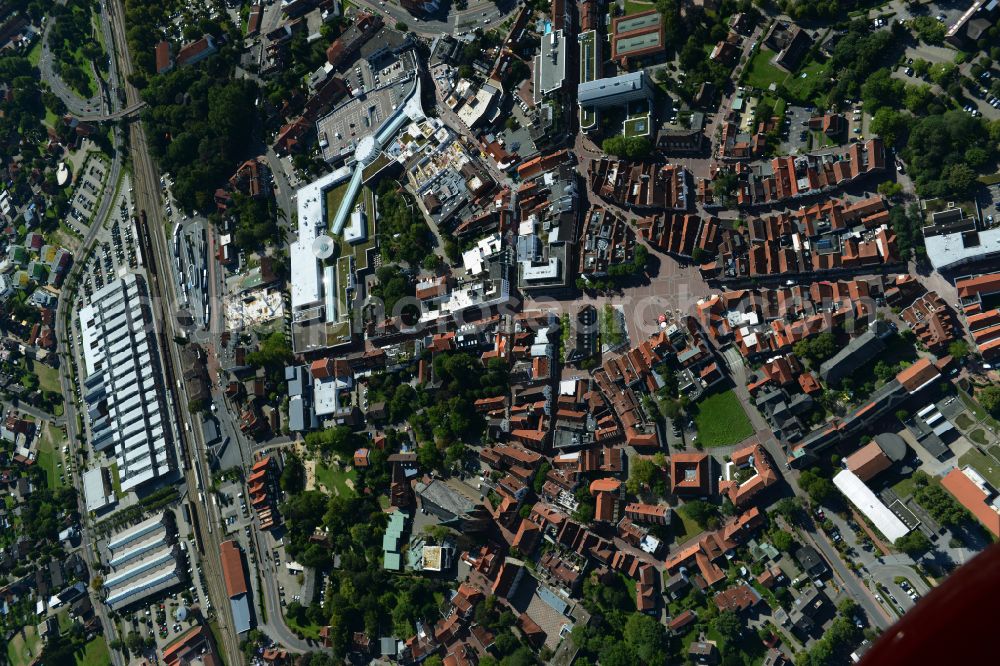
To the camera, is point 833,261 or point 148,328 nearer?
point 833,261

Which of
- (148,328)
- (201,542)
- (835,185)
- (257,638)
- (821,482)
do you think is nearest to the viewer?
(821,482)

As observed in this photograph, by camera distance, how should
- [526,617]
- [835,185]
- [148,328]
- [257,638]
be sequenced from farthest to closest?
1. [148,328]
2. [257,638]
3. [526,617]
4. [835,185]

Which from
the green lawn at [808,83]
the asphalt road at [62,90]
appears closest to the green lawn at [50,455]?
the asphalt road at [62,90]

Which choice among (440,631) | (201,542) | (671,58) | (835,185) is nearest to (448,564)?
(440,631)

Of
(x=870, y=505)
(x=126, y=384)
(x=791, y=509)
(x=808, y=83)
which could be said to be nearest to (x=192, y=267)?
(x=126, y=384)

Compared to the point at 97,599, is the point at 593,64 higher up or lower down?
higher up

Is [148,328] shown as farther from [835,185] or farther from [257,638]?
[835,185]

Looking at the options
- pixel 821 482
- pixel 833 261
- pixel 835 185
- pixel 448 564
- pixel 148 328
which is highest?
pixel 835 185
